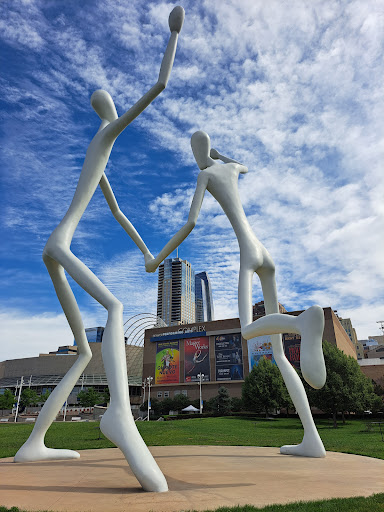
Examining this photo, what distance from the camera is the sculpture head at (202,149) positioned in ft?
33.0

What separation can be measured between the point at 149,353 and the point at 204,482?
66.7m

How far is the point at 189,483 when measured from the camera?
5574mm

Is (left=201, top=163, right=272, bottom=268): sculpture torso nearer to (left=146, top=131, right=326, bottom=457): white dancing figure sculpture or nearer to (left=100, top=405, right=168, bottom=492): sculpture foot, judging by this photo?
(left=146, top=131, right=326, bottom=457): white dancing figure sculpture

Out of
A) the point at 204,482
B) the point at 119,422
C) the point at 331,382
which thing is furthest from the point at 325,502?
the point at 331,382

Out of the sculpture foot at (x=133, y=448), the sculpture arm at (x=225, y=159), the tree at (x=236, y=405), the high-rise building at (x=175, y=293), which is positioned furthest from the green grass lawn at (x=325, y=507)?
the high-rise building at (x=175, y=293)

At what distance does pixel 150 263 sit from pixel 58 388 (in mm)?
3497

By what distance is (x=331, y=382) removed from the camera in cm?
3288

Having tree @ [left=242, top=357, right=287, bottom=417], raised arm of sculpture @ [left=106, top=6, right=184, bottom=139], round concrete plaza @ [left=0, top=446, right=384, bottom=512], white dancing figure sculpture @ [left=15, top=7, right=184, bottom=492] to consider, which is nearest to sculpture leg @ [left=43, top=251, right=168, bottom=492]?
white dancing figure sculpture @ [left=15, top=7, right=184, bottom=492]

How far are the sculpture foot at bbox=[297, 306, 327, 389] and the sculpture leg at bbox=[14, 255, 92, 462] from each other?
15.5ft

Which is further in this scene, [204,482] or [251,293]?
[251,293]

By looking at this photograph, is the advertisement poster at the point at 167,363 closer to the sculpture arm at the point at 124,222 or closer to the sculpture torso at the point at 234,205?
the sculpture arm at the point at 124,222

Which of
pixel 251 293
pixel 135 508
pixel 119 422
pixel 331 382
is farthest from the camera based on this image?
pixel 331 382

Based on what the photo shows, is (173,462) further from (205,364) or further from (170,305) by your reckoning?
(170,305)

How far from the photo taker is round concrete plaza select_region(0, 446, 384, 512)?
14.5 feet
